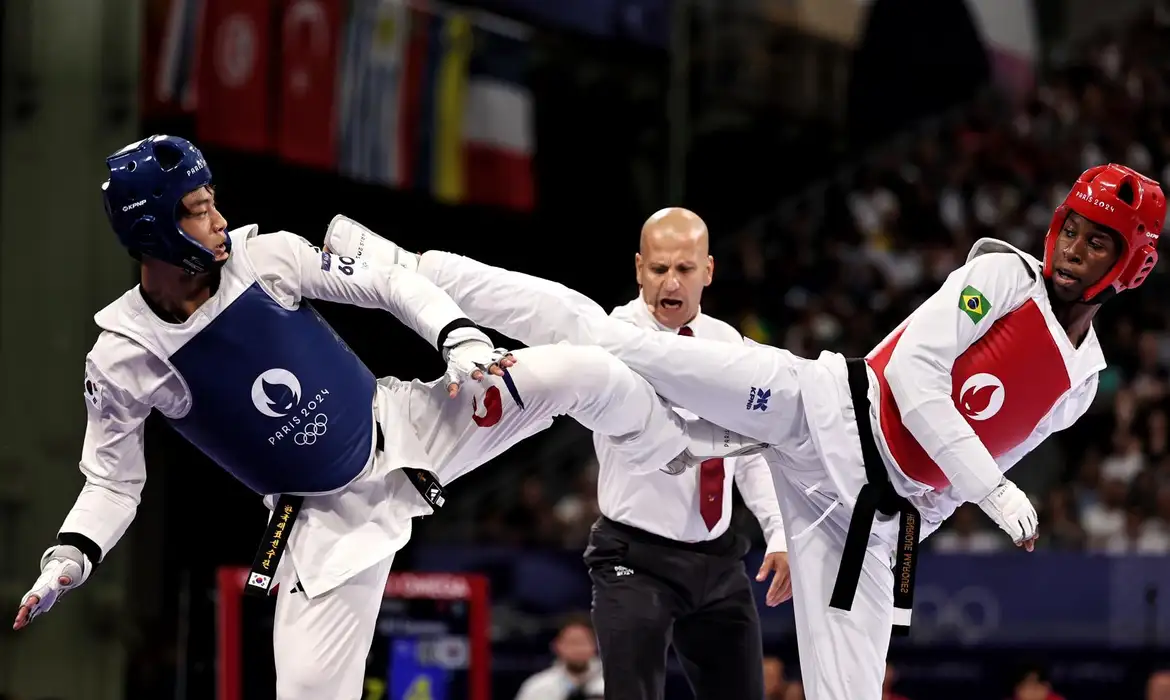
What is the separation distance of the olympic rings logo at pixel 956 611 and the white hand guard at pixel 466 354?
6814 mm

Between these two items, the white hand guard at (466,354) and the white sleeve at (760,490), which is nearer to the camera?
the white hand guard at (466,354)

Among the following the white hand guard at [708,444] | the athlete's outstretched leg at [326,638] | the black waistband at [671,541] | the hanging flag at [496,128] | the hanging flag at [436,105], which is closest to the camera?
the athlete's outstretched leg at [326,638]

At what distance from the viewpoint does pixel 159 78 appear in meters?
12.2

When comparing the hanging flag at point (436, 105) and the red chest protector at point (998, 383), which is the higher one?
the hanging flag at point (436, 105)

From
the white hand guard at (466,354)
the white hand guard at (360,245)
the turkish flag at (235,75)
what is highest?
the turkish flag at (235,75)

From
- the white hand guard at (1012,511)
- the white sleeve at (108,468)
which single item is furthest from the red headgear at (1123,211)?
the white sleeve at (108,468)

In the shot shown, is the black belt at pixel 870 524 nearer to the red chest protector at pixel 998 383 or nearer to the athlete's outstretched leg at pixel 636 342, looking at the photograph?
the red chest protector at pixel 998 383

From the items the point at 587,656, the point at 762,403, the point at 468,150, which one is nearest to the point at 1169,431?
the point at 587,656

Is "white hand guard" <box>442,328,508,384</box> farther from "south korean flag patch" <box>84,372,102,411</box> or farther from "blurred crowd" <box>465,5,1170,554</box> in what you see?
"blurred crowd" <box>465,5,1170,554</box>

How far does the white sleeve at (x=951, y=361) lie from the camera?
5078 millimetres

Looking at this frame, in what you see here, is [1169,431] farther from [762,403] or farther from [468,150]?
[762,403]

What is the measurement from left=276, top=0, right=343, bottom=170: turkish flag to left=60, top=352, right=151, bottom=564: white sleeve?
331 inches

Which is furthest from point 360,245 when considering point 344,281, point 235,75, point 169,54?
point 235,75

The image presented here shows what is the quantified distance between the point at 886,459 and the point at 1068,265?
3.26ft
